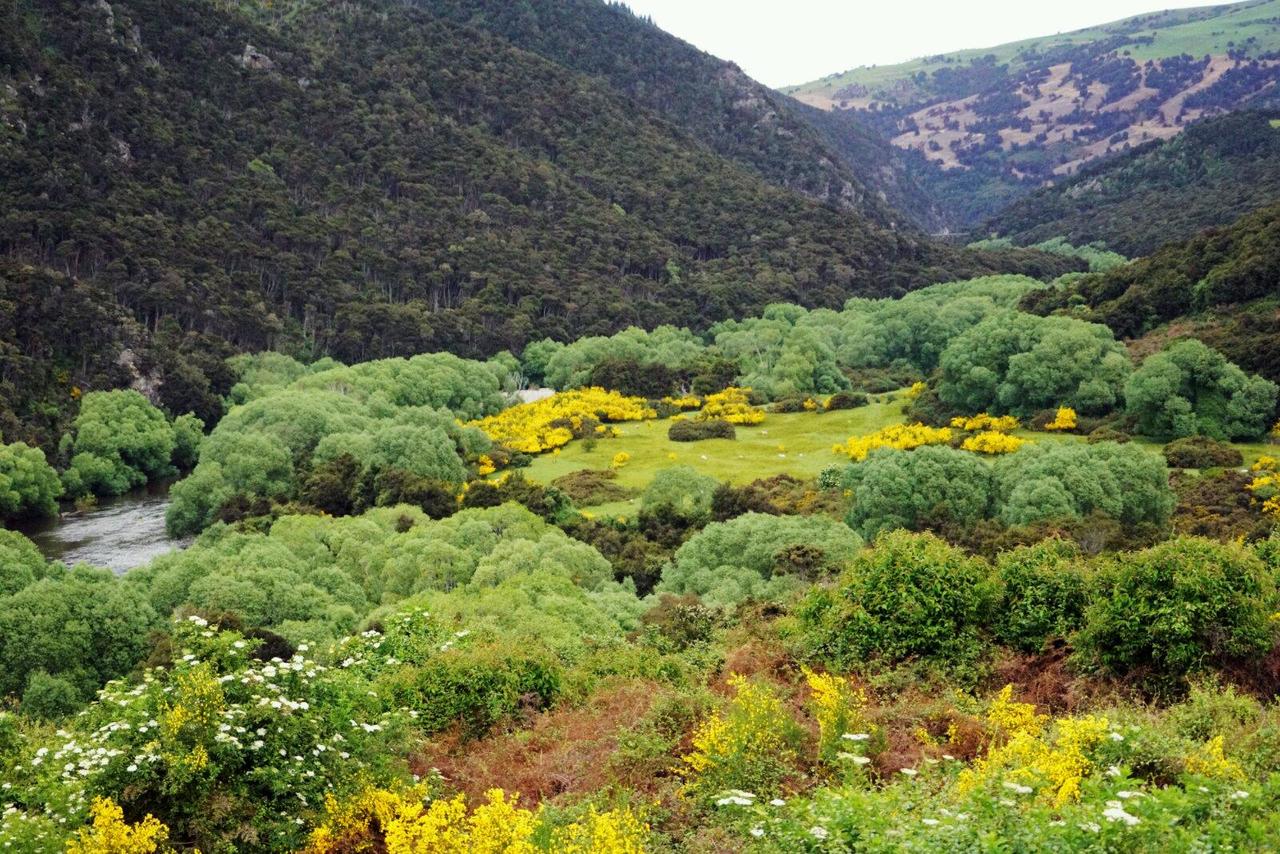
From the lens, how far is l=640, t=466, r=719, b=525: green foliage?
54938mm

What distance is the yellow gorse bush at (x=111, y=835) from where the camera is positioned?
1023cm

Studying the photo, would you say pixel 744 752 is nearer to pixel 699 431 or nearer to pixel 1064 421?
pixel 1064 421

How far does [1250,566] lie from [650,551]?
1369 inches

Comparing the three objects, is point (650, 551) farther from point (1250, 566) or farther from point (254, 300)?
point (254, 300)

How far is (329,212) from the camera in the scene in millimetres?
151125

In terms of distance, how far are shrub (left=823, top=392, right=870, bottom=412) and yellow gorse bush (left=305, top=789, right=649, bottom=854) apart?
250ft

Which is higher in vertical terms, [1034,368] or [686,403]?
A: [1034,368]

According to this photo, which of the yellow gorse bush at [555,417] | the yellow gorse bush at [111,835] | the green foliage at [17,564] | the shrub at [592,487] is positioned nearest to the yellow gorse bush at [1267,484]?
the shrub at [592,487]

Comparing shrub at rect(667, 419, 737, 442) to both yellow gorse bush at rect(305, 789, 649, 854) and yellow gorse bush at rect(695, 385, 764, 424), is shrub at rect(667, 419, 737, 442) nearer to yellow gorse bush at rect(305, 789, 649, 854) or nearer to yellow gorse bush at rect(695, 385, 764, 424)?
yellow gorse bush at rect(695, 385, 764, 424)

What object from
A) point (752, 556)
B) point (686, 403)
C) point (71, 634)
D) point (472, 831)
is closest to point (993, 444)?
point (752, 556)

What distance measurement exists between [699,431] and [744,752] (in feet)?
221

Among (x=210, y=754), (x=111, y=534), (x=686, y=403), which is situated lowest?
(x=686, y=403)

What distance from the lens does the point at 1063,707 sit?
1565 centimetres

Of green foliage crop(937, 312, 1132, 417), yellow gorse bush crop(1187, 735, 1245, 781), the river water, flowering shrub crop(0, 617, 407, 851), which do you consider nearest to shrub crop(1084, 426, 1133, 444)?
green foliage crop(937, 312, 1132, 417)
